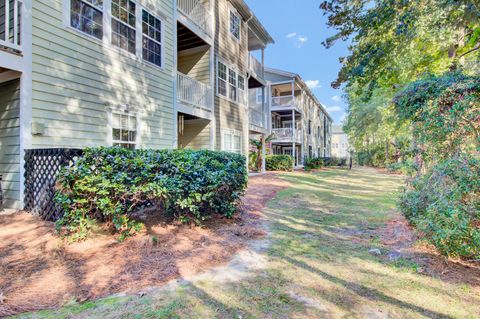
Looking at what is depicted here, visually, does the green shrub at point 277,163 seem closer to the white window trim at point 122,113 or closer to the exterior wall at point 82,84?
the exterior wall at point 82,84

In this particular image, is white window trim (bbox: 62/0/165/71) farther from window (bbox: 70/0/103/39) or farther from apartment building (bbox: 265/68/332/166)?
apartment building (bbox: 265/68/332/166)

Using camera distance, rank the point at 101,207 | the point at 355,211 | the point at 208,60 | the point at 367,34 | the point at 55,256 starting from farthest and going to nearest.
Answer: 1. the point at 208,60
2. the point at 367,34
3. the point at 355,211
4. the point at 101,207
5. the point at 55,256

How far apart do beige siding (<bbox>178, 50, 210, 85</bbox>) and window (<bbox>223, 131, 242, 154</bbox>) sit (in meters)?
2.84

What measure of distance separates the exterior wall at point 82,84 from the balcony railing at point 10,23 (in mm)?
285

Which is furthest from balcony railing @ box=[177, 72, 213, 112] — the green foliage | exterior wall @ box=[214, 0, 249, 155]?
the green foliage

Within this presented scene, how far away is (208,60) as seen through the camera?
11.6m

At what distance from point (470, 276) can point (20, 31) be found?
27.8 ft

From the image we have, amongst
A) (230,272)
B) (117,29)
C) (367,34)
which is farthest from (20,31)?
(367,34)

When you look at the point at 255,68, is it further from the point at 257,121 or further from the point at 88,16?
the point at 88,16

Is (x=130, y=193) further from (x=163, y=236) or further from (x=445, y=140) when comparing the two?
(x=445, y=140)

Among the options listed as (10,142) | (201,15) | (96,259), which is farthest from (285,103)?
(96,259)

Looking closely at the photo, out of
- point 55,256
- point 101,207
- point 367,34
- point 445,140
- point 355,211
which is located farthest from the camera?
point 367,34

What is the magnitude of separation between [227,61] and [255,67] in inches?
158

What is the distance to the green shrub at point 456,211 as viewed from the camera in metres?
3.30
